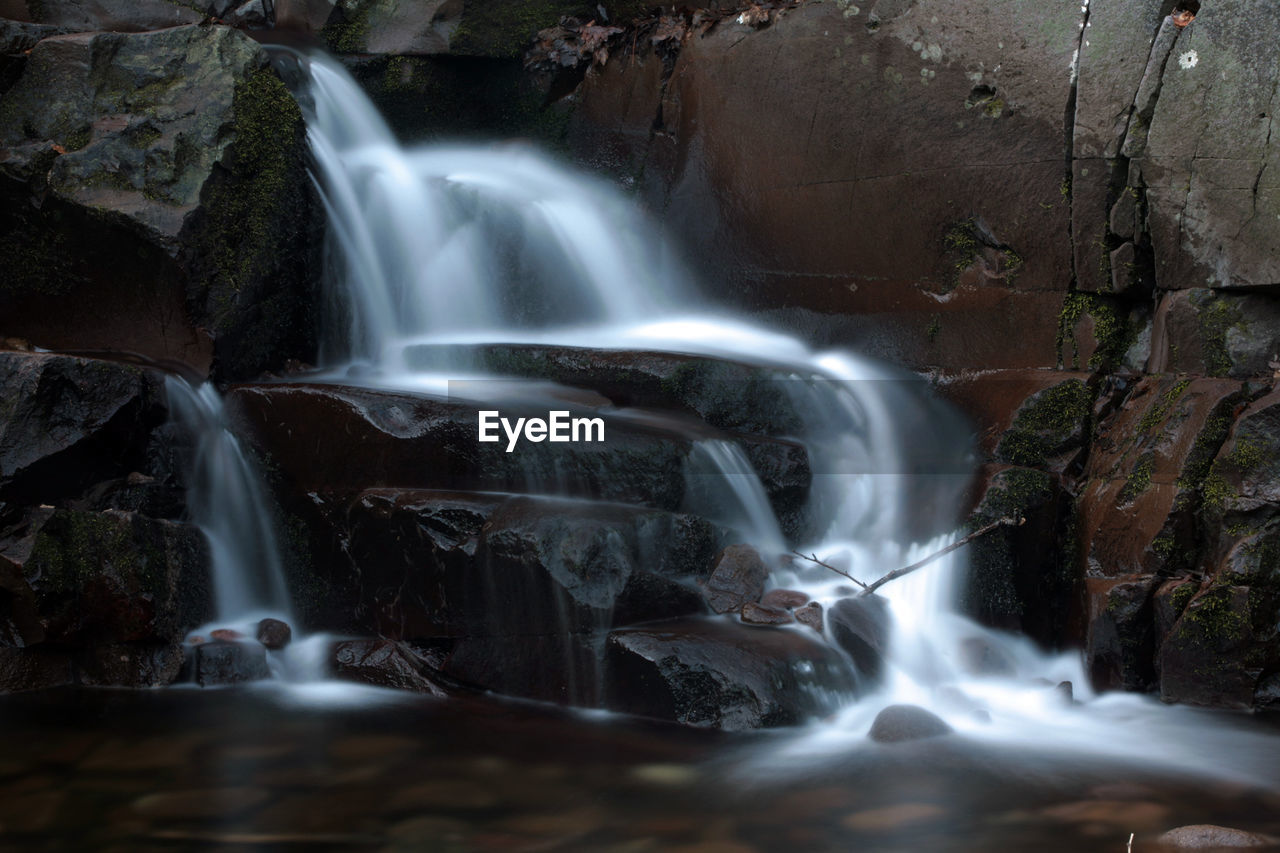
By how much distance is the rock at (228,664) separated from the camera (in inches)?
197

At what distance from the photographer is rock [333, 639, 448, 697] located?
488 cm

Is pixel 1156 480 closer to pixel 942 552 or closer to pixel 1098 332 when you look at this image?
pixel 942 552

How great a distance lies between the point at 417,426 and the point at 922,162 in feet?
10.9

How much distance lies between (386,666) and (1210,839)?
3.28 metres

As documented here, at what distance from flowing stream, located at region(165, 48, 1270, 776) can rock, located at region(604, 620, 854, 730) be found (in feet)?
0.54

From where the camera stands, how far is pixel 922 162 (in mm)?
6430

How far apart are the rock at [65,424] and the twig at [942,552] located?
3551mm

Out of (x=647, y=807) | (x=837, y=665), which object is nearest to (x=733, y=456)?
(x=837, y=665)

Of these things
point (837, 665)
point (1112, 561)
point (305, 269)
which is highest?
point (305, 269)

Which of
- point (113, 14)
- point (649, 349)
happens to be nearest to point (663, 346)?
point (649, 349)

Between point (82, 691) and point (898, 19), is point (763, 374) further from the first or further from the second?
point (82, 691)

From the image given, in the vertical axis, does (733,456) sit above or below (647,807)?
above

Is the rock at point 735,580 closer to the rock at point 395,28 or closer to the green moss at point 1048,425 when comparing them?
the green moss at point 1048,425

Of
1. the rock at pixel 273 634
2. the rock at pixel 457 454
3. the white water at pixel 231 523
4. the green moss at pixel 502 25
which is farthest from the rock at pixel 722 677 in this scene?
the green moss at pixel 502 25
